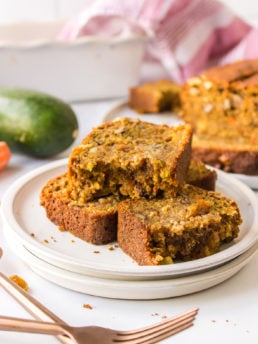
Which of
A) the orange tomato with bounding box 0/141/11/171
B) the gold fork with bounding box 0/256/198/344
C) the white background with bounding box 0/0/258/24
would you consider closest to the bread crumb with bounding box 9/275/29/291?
the gold fork with bounding box 0/256/198/344

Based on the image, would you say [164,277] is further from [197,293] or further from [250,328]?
[250,328]

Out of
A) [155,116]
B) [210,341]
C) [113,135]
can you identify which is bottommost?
[155,116]

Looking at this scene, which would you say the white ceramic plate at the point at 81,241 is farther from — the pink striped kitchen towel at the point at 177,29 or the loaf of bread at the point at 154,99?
the pink striped kitchen towel at the point at 177,29

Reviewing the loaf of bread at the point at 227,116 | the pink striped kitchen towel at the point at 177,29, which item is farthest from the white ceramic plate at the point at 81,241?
the pink striped kitchen towel at the point at 177,29

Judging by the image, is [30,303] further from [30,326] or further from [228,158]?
[228,158]

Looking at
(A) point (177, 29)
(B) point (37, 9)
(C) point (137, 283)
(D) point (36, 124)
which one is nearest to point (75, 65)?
(A) point (177, 29)

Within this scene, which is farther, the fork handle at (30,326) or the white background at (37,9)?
the white background at (37,9)

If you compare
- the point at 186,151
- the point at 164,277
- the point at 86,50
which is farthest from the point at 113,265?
the point at 86,50
